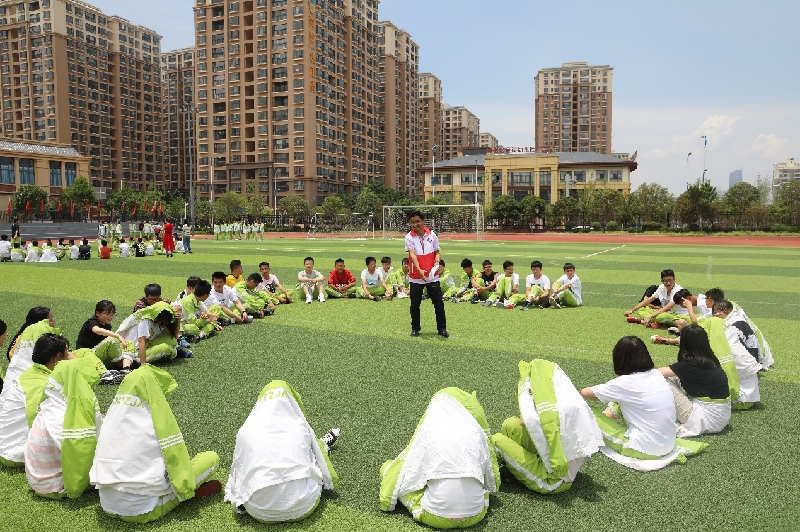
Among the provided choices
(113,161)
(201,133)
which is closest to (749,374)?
(201,133)

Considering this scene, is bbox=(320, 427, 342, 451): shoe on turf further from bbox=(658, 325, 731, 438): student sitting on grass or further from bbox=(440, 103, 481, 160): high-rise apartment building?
bbox=(440, 103, 481, 160): high-rise apartment building

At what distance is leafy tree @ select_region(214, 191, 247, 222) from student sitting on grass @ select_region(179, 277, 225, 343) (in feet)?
204

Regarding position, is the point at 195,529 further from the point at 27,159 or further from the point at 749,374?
the point at 27,159

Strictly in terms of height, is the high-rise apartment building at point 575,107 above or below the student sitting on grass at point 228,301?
above

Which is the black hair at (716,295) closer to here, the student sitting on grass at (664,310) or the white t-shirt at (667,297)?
the student sitting on grass at (664,310)

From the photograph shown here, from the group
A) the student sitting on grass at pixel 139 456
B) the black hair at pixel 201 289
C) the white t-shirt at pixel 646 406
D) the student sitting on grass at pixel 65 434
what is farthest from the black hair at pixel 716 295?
the black hair at pixel 201 289

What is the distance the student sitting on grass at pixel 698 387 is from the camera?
5.14m

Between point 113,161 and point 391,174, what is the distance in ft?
178

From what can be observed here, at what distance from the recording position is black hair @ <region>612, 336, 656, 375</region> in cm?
452

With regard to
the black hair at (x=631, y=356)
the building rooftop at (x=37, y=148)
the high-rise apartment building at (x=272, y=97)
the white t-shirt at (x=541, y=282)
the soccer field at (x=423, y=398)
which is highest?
the high-rise apartment building at (x=272, y=97)

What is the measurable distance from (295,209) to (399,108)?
60149 mm

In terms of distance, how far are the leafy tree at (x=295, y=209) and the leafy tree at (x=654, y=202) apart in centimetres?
4109

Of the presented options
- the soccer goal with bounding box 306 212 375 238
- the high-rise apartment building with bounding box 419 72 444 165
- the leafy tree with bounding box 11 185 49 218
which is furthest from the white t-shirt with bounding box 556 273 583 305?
the high-rise apartment building with bounding box 419 72 444 165

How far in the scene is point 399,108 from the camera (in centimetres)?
12444
